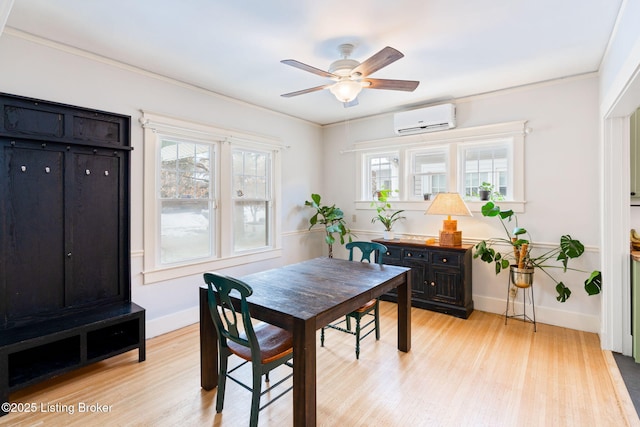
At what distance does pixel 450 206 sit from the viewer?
370 cm

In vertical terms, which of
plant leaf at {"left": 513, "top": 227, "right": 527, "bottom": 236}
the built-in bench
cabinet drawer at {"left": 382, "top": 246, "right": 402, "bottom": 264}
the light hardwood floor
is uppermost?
plant leaf at {"left": 513, "top": 227, "right": 527, "bottom": 236}

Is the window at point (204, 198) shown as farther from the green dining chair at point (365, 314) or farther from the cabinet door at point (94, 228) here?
the green dining chair at point (365, 314)

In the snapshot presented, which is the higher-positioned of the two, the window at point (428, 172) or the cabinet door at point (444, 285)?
the window at point (428, 172)

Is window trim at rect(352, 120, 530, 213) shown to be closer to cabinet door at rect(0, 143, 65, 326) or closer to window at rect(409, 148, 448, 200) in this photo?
window at rect(409, 148, 448, 200)

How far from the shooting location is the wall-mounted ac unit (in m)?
3.92

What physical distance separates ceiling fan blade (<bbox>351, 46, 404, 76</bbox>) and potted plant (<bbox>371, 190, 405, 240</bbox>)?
2.41m

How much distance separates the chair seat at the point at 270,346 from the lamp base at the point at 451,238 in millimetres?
2482

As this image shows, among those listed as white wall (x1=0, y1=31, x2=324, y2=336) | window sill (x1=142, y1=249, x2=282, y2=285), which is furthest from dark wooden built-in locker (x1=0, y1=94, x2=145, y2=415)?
window sill (x1=142, y1=249, x2=282, y2=285)

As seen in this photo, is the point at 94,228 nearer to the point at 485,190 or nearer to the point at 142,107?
the point at 142,107

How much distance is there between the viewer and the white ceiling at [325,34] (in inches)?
83.6

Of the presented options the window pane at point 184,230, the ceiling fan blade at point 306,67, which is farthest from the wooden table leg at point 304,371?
the window pane at point 184,230

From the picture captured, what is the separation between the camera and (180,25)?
2346 mm

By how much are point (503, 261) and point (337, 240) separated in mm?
2462

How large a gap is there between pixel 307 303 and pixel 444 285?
2.43 metres
